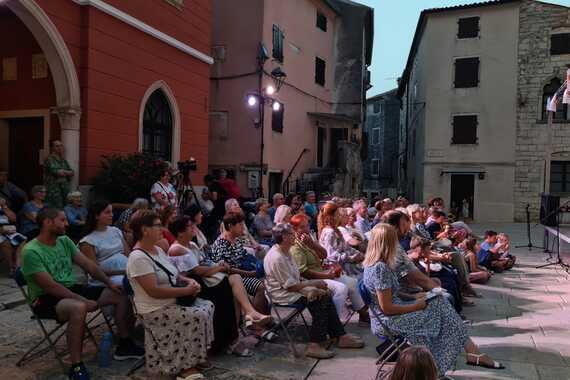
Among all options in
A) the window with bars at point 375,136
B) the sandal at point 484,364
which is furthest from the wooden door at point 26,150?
the window with bars at point 375,136

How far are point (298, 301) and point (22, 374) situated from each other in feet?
7.88

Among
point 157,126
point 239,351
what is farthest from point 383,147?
point 239,351

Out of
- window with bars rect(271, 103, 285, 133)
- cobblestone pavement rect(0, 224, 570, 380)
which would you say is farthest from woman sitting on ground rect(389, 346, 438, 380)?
window with bars rect(271, 103, 285, 133)

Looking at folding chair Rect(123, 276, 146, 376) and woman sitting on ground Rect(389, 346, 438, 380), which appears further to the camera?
folding chair Rect(123, 276, 146, 376)

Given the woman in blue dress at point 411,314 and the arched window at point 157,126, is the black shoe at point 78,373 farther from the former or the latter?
the arched window at point 157,126

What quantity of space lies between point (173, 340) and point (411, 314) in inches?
77.4

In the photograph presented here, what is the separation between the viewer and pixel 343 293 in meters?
4.84

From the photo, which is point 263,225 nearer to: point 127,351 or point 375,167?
point 127,351

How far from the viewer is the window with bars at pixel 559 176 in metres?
21.5

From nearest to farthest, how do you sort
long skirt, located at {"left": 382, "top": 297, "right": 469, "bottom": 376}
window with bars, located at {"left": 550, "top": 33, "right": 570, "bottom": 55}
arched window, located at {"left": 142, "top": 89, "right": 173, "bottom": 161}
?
1. long skirt, located at {"left": 382, "top": 297, "right": 469, "bottom": 376}
2. arched window, located at {"left": 142, "top": 89, "right": 173, "bottom": 161}
3. window with bars, located at {"left": 550, "top": 33, "right": 570, "bottom": 55}

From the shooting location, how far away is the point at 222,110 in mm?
17672

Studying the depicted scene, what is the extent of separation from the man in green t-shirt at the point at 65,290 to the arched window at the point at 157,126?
6763 millimetres

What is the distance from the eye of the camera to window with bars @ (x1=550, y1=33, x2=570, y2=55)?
2112 centimetres

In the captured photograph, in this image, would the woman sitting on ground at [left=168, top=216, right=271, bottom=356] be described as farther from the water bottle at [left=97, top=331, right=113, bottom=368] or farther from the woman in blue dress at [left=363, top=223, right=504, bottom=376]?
the woman in blue dress at [left=363, top=223, right=504, bottom=376]
